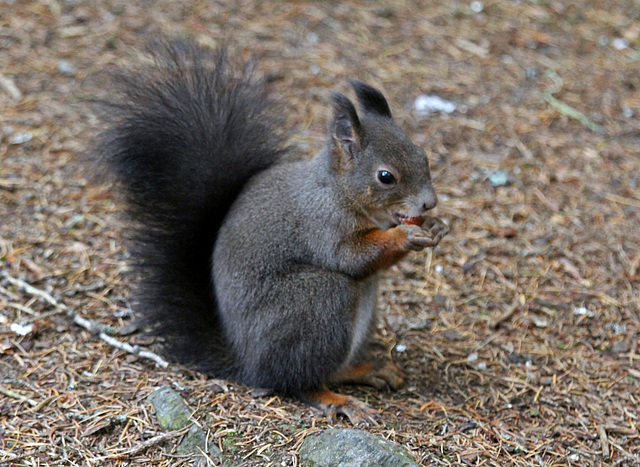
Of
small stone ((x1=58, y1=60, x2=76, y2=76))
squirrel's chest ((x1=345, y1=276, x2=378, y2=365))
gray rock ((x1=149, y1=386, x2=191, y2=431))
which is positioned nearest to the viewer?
gray rock ((x1=149, y1=386, x2=191, y2=431))

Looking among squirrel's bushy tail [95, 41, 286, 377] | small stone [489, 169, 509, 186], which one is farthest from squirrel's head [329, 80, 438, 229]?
small stone [489, 169, 509, 186]

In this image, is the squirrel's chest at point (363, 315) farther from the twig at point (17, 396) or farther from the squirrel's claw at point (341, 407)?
the twig at point (17, 396)

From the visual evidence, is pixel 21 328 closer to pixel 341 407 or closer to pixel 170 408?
pixel 170 408

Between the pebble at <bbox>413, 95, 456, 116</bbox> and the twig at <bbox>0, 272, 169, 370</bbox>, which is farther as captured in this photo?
the pebble at <bbox>413, 95, 456, 116</bbox>

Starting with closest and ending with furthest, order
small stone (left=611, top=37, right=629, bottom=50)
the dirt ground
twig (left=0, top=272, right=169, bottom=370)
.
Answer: the dirt ground, twig (left=0, top=272, right=169, bottom=370), small stone (left=611, top=37, right=629, bottom=50)

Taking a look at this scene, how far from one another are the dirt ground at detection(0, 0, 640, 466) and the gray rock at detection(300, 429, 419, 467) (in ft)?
0.22

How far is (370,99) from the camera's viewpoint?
9.92 feet

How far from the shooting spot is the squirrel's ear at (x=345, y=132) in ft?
9.51

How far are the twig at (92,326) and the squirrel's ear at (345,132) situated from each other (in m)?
1.07

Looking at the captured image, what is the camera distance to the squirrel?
9.47ft

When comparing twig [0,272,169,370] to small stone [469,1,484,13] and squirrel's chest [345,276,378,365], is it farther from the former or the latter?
small stone [469,1,484,13]

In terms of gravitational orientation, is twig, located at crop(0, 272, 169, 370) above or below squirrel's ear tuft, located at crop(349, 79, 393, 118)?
below

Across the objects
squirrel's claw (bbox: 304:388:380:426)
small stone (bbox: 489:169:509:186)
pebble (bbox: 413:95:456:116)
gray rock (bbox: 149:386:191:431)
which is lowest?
small stone (bbox: 489:169:509:186)

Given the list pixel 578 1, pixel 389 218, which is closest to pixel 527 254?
pixel 389 218
